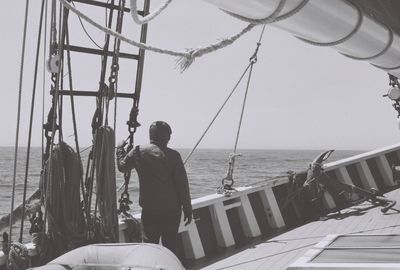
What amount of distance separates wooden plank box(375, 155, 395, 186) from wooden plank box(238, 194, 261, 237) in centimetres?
425

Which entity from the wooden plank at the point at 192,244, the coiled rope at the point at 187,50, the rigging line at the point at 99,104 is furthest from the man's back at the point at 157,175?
the coiled rope at the point at 187,50

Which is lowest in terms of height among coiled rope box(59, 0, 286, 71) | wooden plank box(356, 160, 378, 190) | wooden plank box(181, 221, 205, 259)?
wooden plank box(181, 221, 205, 259)

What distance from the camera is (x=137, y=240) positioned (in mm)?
4559

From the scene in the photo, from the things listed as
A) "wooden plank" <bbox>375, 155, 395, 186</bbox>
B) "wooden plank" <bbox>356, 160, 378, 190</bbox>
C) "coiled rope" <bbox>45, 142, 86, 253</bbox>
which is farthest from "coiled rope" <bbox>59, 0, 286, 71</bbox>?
"wooden plank" <bbox>375, 155, 395, 186</bbox>

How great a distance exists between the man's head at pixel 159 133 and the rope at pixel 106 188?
0.40 meters

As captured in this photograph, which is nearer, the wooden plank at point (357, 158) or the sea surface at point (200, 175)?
the wooden plank at point (357, 158)

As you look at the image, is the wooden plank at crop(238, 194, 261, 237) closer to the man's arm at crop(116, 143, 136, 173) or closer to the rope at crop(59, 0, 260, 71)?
the man's arm at crop(116, 143, 136, 173)

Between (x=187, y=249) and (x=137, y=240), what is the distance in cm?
100

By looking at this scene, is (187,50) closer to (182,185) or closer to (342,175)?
(182,185)

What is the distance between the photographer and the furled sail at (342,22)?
1.71 m

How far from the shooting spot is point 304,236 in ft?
19.7

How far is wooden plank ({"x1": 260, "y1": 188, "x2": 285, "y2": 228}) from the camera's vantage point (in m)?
6.90

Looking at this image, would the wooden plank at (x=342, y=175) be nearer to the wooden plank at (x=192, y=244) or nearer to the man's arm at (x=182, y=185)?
the wooden plank at (x=192, y=244)

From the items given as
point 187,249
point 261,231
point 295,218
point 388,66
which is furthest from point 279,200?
point 388,66
